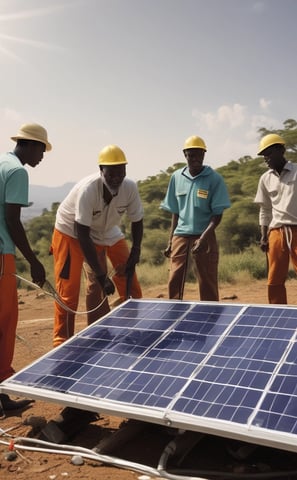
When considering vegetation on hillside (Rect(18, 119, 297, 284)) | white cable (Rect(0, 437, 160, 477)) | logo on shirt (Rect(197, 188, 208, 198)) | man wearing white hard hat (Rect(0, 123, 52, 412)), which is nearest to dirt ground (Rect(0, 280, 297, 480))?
white cable (Rect(0, 437, 160, 477))

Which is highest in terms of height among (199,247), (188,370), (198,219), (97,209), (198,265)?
(97,209)

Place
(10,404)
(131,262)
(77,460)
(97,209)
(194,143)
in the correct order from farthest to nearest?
(194,143)
(131,262)
(97,209)
(10,404)
(77,460)

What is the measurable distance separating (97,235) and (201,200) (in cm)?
157

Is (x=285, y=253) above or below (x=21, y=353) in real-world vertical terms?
above

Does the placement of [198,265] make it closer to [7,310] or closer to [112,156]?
[112,156]

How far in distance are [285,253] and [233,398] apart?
366cm

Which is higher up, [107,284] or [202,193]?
[202,193]

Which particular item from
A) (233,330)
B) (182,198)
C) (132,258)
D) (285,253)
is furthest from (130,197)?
(233,330)

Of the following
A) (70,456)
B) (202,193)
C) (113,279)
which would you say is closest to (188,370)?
(70,456)

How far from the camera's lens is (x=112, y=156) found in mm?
5812

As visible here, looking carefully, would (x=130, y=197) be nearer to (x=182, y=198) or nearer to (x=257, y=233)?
(x=182, y=198)

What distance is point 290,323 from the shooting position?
4.36 meters

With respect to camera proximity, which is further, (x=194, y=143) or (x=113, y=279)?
(x=194, y=143)

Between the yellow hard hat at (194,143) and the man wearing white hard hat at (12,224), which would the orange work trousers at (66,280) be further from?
the yellow hard hat at (194,143)
